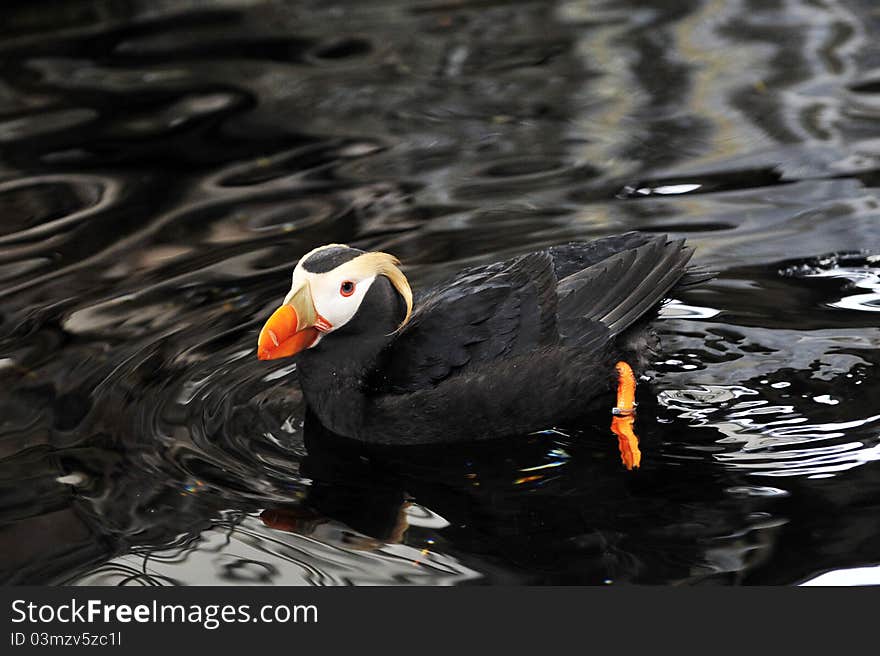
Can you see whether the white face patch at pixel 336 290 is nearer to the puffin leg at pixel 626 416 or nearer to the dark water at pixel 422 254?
the dark water at pixel 422 254

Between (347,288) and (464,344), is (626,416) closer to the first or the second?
(464,344)

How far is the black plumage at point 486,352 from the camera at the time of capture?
14.7ft

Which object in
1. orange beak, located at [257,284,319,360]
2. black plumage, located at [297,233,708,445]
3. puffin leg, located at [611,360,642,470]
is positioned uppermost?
orange beak, located at [257,284,319,360]

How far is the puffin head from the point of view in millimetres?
4445

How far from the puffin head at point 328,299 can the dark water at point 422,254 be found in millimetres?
374

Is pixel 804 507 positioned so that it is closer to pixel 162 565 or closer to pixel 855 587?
pixel 855 587

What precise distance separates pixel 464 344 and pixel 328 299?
470mm

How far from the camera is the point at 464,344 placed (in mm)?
4480

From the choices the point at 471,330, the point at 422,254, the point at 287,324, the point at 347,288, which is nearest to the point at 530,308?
the point at 471,330

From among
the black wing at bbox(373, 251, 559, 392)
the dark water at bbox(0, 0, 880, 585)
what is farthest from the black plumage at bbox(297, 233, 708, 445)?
the dark water at bbox(0, 0, 880, 585)

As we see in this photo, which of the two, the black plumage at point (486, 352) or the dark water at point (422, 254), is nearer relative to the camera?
the dark water at point (422, 254)

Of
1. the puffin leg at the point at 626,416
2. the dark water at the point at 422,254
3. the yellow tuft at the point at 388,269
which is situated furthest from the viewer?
the yellow tuft at the point at 388,269

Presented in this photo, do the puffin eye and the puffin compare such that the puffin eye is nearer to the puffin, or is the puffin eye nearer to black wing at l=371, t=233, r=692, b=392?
the puffin

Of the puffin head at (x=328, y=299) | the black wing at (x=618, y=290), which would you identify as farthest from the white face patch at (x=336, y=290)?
the black wing at (x=618, y=290)
